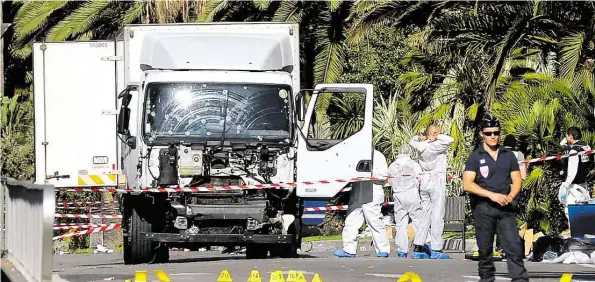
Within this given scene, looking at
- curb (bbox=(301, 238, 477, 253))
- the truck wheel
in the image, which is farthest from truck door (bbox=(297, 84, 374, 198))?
curb (bbox=(301, 238, 477, 253))

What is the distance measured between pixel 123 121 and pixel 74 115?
99.5 inches

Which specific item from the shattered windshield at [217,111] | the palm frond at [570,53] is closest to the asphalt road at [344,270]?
the shattered windshield at [217,111]

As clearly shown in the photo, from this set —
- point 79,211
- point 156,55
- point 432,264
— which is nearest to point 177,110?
point 156,55

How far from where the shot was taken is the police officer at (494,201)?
11195mm

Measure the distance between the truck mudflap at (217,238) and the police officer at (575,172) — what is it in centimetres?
386

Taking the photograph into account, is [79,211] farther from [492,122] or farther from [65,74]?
[492,122]

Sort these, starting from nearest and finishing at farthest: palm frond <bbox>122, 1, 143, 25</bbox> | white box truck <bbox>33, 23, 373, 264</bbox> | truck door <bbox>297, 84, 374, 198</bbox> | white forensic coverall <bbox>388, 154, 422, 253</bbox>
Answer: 1. white box truck <bbox>33, 23, 373, 264</bbox>
2. truck door <bbox>297, 84, 374, 198</bbox>
3. white forensic coverall <bbox>388, 154, 422, 253</bbox>
4. palm frond <bbox>122, 1, 143, 25</bbox>

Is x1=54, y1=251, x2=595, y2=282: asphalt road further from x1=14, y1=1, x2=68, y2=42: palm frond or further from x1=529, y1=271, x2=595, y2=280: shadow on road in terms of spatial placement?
x1=14, y1=1, x2=68, y2=42: palm frond

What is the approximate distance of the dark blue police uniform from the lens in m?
11.2

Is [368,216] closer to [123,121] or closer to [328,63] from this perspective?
[123,121]

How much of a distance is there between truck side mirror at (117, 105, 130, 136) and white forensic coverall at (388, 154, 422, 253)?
3.78m

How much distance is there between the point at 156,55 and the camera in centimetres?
1680

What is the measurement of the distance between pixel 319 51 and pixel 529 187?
339 inches

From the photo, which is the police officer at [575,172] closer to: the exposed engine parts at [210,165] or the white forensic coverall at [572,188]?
the white forensic coverall at [572,188]
